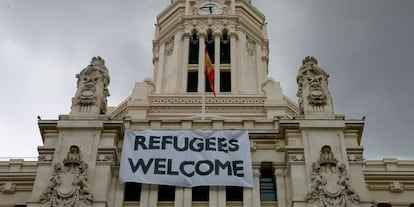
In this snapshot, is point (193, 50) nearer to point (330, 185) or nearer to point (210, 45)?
point (210, 45)

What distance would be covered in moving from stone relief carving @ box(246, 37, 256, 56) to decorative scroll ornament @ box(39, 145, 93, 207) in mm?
40566

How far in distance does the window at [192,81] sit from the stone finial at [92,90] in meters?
26.8

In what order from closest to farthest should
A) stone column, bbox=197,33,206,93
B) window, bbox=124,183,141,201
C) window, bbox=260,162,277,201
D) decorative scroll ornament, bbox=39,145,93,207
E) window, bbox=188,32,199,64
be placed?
decorative scroll ornament, bbox=39,145,93,207
window, bbox=260,162,277,201
window, bbox=124,183,141,201
stone column, bbox=197,33,206,93
window, bbox=188,32,199,64

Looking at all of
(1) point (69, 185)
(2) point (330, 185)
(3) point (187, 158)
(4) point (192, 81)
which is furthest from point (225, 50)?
(1) point (69, 185)

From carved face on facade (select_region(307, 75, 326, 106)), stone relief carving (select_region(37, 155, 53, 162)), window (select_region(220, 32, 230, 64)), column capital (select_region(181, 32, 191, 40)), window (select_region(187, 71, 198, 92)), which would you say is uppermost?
column capital (select_region(181, 32, 191, 40))

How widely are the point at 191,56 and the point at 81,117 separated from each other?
36009 millimetres

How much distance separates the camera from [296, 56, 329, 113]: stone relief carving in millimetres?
39781

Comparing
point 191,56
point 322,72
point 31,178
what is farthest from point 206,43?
point 31,178

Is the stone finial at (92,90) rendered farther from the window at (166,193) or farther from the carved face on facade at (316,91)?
the carved face on facade at (316,91)

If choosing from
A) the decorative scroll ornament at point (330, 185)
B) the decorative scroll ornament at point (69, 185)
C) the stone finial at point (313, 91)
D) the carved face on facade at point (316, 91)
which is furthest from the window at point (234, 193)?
the decorative scroll ornament at point (69, 185)

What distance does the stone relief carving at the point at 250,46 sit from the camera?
74.1m

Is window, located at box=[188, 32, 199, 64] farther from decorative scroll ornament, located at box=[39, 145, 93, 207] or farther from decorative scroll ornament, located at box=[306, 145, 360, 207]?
decorative scroll ornament, located at box=[306, 145, 360, 207]

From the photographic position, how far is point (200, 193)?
36781 millimetres

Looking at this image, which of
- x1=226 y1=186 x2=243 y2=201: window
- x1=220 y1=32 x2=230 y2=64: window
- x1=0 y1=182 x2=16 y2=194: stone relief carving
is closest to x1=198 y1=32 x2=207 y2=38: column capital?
x1=220 y1=32 x2=230 y2=64: window
